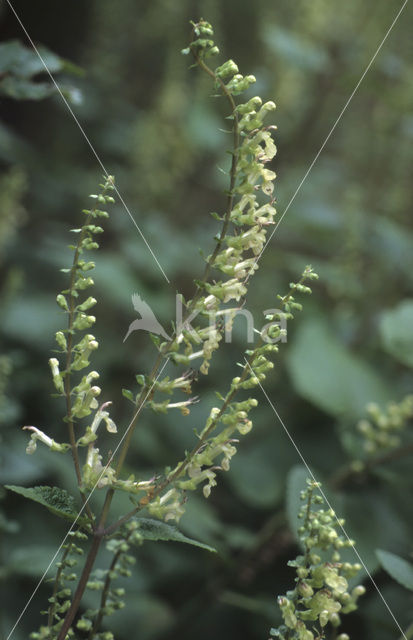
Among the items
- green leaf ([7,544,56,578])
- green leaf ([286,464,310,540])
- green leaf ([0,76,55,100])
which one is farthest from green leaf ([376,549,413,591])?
green leaf ([0,76,55,100])

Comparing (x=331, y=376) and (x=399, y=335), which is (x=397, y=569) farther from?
(x=331, y=376)

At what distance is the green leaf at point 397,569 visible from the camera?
3.26 feet

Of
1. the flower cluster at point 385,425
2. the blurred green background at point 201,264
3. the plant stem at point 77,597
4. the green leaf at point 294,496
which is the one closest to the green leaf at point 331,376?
the blurred green background at point 201,264

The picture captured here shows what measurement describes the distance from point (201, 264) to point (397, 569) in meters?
1.86

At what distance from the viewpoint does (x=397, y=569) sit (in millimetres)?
1028

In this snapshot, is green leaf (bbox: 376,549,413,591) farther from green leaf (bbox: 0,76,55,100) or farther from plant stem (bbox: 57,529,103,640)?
green leaf (bbox: 0,76,55,100)

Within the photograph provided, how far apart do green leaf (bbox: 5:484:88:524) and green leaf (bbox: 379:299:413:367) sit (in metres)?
1.23

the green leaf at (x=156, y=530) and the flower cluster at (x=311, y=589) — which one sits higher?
the flower cluster at (x=311, y=589)

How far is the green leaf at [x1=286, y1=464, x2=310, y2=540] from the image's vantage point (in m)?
1.28

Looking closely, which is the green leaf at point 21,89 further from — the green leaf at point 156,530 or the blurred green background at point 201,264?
the green leaf at point 156,530

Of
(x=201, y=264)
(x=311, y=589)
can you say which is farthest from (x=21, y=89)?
(x=201, y=264)

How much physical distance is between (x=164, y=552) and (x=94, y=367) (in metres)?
0.78

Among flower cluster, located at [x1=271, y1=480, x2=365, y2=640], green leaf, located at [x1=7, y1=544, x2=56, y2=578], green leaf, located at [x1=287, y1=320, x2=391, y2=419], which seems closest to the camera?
flower cluster, located at [x1=271, y1=480, x2=365, y2=640]

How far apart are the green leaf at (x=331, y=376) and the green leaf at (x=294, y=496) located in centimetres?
51
